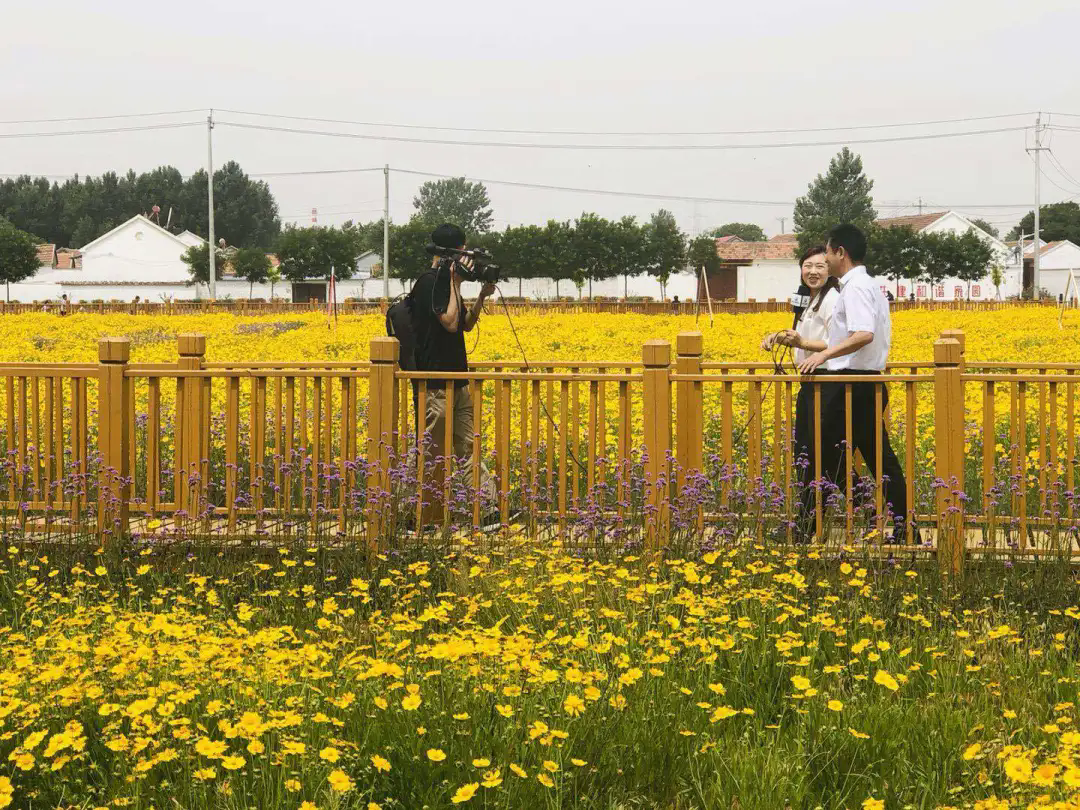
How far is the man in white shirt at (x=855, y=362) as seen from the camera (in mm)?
7191

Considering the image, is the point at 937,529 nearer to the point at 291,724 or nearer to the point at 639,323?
the point at 291,724

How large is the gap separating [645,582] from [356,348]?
18.2 metres

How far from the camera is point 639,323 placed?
34.8 meters

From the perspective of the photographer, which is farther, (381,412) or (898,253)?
(898,253)

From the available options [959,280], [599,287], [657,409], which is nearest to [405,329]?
[657,409]

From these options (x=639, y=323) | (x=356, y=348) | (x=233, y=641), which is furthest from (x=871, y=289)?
(x=639, y=323)

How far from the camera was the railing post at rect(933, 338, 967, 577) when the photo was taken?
6.70m

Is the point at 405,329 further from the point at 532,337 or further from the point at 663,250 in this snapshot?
the point at 663,250

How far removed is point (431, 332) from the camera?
790cm

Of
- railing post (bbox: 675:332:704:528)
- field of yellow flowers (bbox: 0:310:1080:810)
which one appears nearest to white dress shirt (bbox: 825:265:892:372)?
railing post (bbox: 675:332:704:528)

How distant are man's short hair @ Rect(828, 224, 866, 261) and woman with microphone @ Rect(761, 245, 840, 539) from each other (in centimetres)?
14

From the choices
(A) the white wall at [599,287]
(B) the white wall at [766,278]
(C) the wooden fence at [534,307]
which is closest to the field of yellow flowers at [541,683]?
(C) the wooden fence at [534,307]

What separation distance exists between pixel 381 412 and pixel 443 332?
2.49ft

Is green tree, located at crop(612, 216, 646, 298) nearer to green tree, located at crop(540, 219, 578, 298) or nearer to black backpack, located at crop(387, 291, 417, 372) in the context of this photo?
green tree, located at crop(540, 219, 578, 298)
